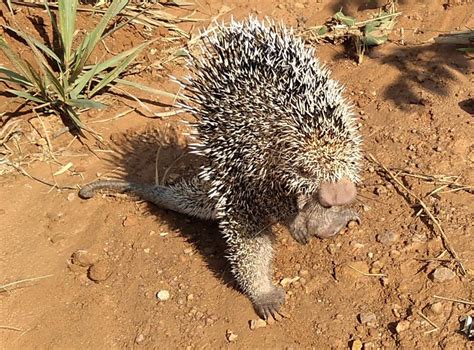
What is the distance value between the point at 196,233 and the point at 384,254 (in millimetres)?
1740

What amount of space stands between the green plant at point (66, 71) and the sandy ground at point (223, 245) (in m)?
0.27

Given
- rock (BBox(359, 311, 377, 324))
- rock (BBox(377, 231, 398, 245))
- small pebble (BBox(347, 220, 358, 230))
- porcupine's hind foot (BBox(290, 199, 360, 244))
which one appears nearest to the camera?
porcupine's hind foot (BBox(290, 199, 360, 244))

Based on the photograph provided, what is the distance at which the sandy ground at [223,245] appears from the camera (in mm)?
4449

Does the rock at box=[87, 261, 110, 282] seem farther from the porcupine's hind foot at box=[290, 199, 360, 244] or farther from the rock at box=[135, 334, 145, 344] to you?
the porcupine's hind foot at box=[290, 199, 360, 244]

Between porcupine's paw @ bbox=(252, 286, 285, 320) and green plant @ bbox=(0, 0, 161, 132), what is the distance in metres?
2.70

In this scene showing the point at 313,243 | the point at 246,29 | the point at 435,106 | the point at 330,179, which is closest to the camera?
the point at 330,179

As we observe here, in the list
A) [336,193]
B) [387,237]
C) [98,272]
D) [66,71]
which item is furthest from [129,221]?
[336,193]

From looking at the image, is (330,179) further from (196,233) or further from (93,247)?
(93,247)

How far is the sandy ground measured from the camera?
4.45 m

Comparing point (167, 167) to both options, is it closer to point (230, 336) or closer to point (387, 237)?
point (230, 336)

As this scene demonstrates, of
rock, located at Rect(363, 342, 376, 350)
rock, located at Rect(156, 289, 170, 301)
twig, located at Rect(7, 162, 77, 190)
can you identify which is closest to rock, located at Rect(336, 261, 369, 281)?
rock, located at Rect(363, 342, 376, 350)

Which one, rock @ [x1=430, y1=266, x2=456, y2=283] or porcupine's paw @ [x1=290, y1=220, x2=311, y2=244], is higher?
porcupine's paw @ [x1=290, y1=220, x2=311, y2=244]

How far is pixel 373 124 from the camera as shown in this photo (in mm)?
5988

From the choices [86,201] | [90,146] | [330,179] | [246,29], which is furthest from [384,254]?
[90,146]
